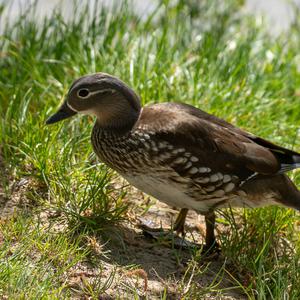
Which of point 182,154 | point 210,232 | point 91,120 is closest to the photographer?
point 182,154

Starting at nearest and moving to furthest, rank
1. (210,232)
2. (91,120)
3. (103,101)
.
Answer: (210,232), (103,101), (91,120)

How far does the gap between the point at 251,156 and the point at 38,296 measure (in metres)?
1.80

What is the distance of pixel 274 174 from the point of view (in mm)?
5465

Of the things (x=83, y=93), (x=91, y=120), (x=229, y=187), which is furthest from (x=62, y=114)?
(x=229, y=187)

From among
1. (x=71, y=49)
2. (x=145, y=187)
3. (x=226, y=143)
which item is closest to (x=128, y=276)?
(x=145, y=187)

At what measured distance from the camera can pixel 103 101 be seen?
18.3 feet

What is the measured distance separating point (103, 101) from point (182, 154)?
2.28ft

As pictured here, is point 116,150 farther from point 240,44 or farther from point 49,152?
point 240,44

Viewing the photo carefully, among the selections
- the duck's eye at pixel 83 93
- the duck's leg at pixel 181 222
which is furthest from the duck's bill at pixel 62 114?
the duck's leg at pixel 181 222

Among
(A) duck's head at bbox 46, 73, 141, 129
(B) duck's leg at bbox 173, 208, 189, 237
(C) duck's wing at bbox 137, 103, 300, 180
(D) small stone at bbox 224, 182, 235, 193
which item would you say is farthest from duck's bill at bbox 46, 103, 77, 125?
(D) small stone at bbox 224, 182, 235, 193

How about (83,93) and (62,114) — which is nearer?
(83,93)

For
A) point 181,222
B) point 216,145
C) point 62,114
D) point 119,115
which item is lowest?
point 181,222

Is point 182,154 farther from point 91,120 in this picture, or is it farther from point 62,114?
point 91,120

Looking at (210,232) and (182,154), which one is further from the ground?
(182,154)
